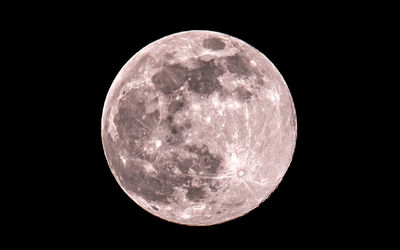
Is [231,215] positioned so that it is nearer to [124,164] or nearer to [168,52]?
[124,164]

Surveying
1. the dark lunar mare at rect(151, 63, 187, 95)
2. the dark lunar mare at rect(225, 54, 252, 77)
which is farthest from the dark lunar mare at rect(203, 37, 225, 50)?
the dark lunar mare at rect(151, 63, 187, 95)

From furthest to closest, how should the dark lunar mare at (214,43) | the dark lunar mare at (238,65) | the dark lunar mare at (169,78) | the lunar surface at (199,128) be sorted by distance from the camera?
1. the dark lunar mare at (214,43)
2. the dark lunar mare at (238,65)
3. the dark lunar mare at (169,78)
4. the lunar surface at (199,128)

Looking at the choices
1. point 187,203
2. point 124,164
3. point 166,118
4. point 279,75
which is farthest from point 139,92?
point 279,75

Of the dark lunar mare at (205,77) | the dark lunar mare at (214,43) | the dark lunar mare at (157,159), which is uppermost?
the dark lunar mare at (214,43)

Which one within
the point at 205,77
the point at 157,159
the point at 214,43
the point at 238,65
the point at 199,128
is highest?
the point at 214,43

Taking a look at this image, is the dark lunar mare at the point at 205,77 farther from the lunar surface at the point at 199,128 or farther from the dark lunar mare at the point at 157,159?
the dark lunar mare at the point at 157,159

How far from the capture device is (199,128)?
18.7ft

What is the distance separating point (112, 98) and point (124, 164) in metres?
0.84

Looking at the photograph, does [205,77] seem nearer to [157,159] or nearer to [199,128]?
[199,128]

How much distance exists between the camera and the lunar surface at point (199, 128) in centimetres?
575

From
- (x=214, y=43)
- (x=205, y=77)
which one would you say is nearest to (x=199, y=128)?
(x=205, y=77)

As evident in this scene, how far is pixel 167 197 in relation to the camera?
6.07 m

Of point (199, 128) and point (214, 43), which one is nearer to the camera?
point (199, 128)

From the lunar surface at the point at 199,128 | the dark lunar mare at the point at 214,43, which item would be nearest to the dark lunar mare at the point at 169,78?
the lunar surface at the point at 199,128
